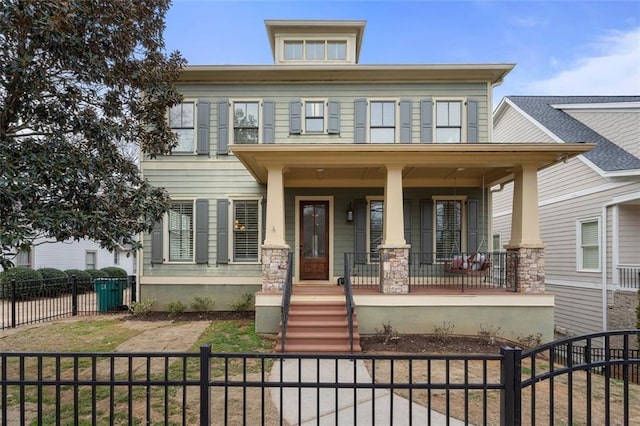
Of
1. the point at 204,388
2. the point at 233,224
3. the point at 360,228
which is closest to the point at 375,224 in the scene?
the point at 360,228

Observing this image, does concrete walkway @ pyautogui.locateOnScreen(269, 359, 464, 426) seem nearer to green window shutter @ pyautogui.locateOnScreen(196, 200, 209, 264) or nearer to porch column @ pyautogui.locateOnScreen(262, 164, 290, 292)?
porch column @ pyautogui.locateOnScreen(262, 164, 290, 292)

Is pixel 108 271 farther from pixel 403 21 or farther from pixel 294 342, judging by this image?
pixel 403 21

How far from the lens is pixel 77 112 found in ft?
16.4

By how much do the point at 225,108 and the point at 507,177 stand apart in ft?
23.8

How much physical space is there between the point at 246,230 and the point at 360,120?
13.6ft

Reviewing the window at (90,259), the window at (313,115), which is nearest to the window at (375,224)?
the window at (313,115)

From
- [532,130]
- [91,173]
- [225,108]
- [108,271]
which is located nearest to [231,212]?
[225,108]

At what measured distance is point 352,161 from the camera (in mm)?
7836

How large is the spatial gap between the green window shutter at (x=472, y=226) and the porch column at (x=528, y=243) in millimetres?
1872

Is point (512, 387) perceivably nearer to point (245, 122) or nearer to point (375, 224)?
point (375, 224)

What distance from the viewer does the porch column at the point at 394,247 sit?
25.0 ft

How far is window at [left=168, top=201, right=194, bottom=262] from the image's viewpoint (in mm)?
10250

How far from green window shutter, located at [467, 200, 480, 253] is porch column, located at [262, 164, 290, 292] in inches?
195

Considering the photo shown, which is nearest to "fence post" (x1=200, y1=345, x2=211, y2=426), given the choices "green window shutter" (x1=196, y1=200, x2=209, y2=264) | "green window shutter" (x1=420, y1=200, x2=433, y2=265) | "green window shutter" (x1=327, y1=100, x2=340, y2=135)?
"green window shutter" (x1=196, y1=200, x2=209, y2=264)
